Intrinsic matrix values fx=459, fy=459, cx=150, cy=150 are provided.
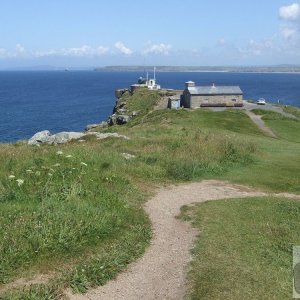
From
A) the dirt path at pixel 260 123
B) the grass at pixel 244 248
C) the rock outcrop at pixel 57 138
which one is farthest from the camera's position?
the dirt path at pixel 260 123

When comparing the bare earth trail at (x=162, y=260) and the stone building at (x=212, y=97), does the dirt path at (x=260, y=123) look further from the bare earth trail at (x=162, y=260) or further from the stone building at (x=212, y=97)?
the bare earth trail at (x=162, y=260)

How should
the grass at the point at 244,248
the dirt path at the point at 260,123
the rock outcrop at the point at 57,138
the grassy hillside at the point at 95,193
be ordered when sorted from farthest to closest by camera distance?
1. the dirt path at the point at 260,123
2. the rock outcrop at the point at 57,138
3. the grassy hillside at the point at 95,193
4. the grass at the point at 244,248

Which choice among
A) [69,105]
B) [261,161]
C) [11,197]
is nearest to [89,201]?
[11,197]

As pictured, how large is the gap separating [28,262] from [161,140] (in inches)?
771

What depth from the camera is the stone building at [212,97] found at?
7138 centimetres

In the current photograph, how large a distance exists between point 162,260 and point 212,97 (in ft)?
202

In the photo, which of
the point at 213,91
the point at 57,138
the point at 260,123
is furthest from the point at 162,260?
the point at 213,91

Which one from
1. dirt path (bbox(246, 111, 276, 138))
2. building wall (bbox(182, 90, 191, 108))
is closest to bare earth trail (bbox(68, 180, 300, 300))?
dirt path (bbox(246, 111, 276, 138))

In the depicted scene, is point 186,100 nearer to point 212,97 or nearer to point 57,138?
point 212,97

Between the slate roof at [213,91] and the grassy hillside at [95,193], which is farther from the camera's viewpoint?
the slate roof at [213,91]

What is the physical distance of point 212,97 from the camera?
72.3 m

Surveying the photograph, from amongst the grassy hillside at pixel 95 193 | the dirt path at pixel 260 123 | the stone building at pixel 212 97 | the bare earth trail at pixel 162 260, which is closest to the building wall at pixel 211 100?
the stone building at pixel 212 97

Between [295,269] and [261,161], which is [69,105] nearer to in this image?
[261,161]

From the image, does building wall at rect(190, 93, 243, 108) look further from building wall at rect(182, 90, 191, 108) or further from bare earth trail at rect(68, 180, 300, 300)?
bare earth trail at rect(68, 180, 300, 300)
